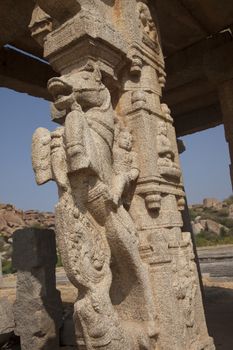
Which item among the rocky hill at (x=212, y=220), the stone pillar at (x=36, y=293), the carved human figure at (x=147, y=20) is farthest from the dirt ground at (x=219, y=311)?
the rocky hill at (x=212, y=220)

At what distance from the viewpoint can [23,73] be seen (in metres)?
6.71

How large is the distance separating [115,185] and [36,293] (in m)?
2.96

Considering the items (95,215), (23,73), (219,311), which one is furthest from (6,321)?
(219,311)

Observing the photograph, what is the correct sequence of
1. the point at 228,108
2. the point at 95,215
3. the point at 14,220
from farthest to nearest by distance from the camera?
the point at 14,220, the point at 228,108, the point at 95,215

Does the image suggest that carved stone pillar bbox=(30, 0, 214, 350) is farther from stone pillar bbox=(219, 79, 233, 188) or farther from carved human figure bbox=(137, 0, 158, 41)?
stone pillar bbox=(219, 79, 233, 188)

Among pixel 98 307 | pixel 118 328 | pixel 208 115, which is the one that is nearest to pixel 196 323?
pixel 118 328

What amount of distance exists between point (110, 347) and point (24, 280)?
306cm

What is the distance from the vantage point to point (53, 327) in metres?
5.24

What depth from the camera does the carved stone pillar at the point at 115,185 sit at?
102 inches

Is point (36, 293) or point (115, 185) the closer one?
point (115, 185)

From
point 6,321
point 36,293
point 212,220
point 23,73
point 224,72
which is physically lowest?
point 6,321

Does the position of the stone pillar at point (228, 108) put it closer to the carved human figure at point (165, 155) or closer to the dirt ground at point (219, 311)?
the dirt ground at point (219, 311)

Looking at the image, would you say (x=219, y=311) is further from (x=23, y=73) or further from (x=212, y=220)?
(x=212, y=220)

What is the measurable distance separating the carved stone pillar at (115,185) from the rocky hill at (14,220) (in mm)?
27023
